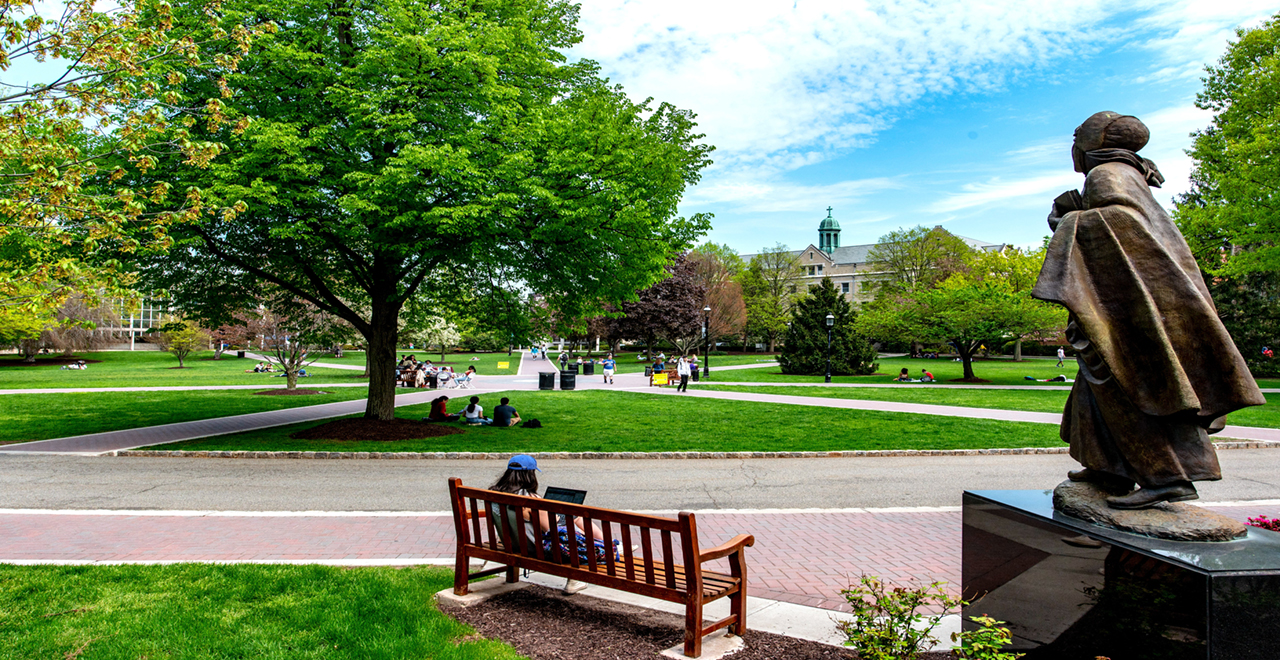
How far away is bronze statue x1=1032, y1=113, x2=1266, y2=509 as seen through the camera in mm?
3918

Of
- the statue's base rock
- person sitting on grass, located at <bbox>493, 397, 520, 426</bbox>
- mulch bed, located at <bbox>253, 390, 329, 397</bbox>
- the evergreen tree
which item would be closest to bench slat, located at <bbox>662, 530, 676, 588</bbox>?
the statue's base rock

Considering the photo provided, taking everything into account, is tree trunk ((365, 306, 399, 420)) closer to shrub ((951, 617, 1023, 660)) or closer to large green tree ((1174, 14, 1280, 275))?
shrub ((951, 617, 1023, 660))

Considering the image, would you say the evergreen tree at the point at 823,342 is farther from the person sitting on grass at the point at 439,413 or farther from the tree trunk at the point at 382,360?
the tree trunk at the point at 382,360

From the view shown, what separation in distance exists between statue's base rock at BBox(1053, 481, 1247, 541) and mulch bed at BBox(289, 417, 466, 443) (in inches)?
521

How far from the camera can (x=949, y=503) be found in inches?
374

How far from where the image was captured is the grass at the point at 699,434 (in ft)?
46.0

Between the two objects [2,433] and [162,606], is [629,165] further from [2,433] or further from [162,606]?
[2,433]

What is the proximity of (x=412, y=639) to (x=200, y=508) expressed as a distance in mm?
6002

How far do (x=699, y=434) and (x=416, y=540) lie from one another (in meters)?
9.55

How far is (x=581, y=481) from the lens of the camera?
1098 centimetres

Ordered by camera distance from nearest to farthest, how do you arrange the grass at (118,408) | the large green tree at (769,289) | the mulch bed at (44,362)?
the grass at (118,408), the mulch bed at (44,362), the large green tree at (769,289)

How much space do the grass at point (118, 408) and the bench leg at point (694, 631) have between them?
16508 mm

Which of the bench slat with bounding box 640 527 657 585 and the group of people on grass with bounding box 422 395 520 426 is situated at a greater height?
the bench slat with bounding box 640 527 657 585

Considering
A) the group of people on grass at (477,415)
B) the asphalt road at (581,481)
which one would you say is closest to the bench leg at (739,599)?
the asphalt road at (581,481)
